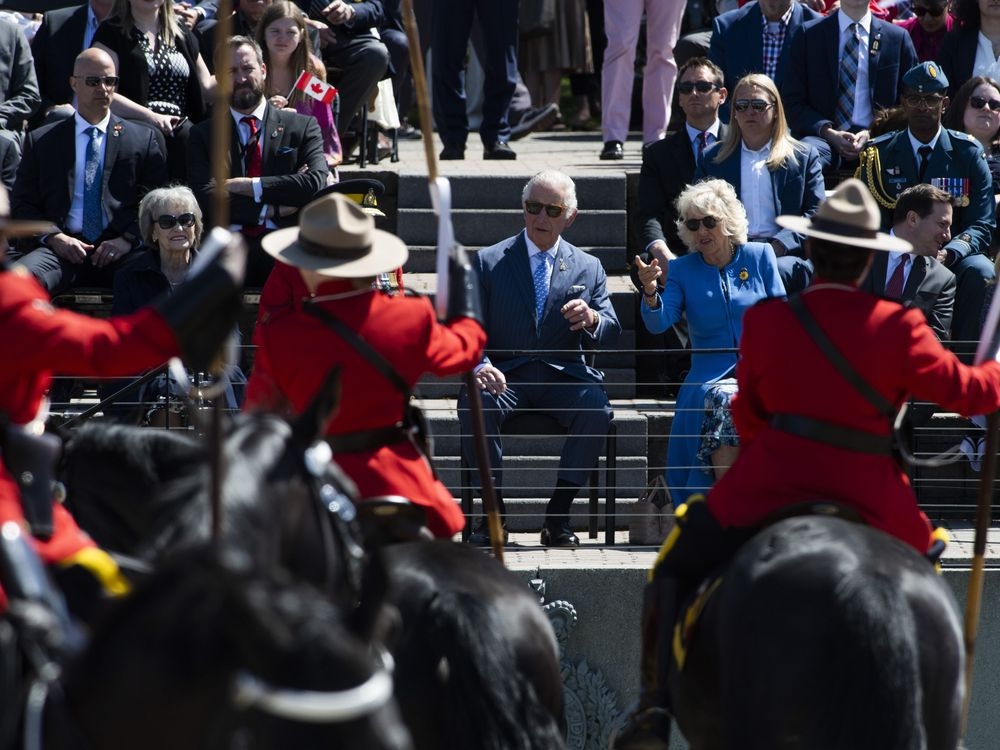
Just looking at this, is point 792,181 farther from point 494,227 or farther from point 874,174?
point 494,227

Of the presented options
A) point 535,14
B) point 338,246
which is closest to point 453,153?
point 535,14

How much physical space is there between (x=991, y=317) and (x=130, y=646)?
12.0 feet

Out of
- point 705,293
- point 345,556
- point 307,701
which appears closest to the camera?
point 307,701

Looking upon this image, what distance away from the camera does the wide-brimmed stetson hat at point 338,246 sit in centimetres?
568

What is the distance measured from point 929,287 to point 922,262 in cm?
16

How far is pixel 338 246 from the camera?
18.8 feet

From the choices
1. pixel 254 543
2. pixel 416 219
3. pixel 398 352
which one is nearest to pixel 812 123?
pixel 416 219

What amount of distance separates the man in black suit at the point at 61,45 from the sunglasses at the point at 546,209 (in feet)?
12.5

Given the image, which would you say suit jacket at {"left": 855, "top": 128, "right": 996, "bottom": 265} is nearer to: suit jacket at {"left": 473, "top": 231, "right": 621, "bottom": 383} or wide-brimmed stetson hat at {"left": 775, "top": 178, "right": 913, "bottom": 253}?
suit jacket at {"left": 473, "top": 231, "right": 621, "bottom": 383}

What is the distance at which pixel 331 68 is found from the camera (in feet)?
40.0

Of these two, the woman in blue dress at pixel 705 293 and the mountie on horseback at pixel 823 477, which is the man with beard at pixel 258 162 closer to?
the woman in blue dress at pixel 705 293

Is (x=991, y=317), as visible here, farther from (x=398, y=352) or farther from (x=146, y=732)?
(x=146, y=732)

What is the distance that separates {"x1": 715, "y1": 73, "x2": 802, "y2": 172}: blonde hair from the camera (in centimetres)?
1017

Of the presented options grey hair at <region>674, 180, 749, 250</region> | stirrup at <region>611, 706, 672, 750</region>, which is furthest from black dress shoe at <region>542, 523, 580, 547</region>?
stirrup at <region>611, 706, 672, 750</region>
